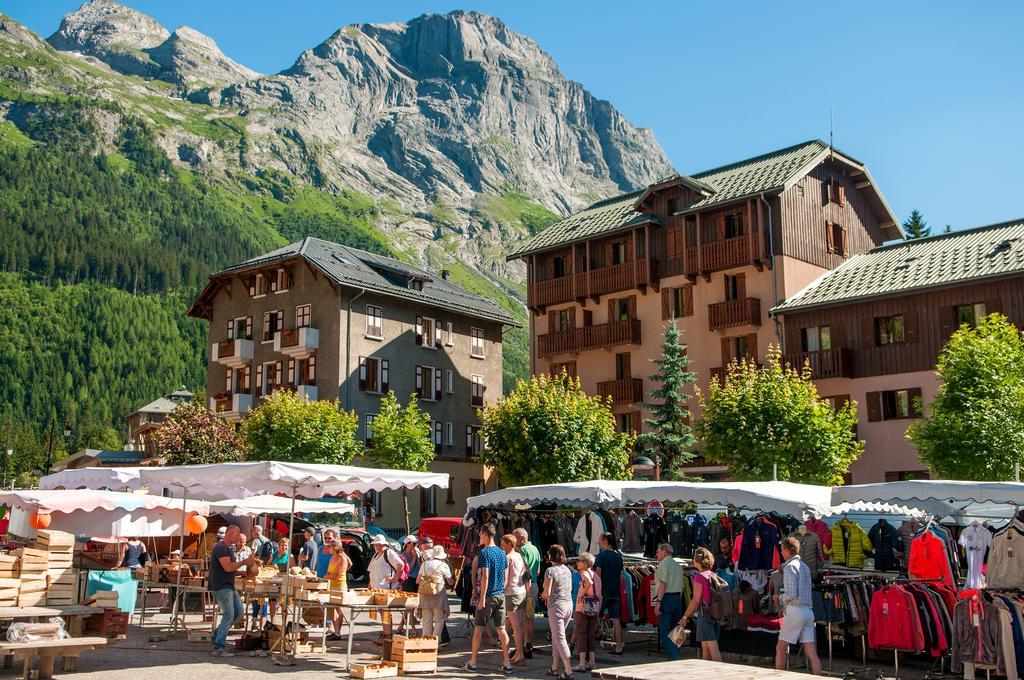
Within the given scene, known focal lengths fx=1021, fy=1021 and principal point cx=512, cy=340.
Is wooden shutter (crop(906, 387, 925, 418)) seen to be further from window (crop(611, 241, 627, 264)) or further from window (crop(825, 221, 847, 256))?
window (crop(611, 241, 627, 264))

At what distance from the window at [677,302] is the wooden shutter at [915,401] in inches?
391

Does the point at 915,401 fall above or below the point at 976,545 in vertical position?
above

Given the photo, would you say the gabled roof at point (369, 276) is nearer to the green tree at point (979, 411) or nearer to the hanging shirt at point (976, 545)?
the green tree at point (979, 411)

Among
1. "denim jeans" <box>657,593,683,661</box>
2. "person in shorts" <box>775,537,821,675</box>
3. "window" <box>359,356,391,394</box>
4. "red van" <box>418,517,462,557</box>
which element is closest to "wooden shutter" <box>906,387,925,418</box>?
"red van" <box>418,517,462,557</box>

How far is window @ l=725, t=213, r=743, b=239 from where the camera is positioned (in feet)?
139

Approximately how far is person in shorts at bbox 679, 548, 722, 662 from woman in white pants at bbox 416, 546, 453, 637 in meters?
3.92

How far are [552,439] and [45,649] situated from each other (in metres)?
28.2

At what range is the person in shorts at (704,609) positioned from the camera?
15.3 m

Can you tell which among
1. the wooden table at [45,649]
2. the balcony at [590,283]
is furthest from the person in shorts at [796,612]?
the balcony at [590,283]

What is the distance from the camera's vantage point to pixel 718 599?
635 inches

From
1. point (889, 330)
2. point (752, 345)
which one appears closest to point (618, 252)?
point (752, 345)

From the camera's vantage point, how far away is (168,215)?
19100 cm

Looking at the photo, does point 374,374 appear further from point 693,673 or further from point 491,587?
point 693,673

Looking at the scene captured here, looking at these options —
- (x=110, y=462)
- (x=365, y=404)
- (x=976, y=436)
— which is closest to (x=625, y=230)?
(x=365, y=404)
